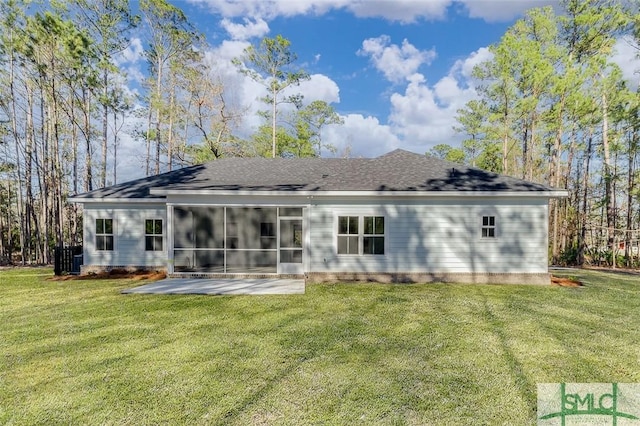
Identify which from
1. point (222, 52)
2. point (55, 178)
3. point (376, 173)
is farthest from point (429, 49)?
point (55, 178)

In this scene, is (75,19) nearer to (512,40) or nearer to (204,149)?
(204,149)

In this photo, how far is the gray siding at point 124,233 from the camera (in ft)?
35.5

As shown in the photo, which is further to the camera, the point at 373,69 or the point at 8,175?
the point at 373,69

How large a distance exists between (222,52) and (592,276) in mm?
21514

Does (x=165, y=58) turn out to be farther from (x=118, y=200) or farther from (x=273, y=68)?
(x=118, y=200)

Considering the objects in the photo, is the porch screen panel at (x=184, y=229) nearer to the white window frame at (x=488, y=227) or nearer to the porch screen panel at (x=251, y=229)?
the porch screen panel at (x=251, y=229)

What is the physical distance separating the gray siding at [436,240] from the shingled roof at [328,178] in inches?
22.4

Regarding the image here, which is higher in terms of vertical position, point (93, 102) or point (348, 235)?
point (93, 102)

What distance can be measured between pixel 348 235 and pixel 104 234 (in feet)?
27.7

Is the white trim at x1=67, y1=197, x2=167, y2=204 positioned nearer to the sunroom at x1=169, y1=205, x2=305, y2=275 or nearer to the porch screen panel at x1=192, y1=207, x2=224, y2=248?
the sunroom at x1=169, y1=205, x2=305, y2=275

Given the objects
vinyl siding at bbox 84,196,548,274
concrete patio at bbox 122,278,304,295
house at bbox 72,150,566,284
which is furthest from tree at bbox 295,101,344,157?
concrete patio at bbox 122,278,304,295

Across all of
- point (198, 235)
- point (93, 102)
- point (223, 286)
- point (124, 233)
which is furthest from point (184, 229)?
point (93, 102)

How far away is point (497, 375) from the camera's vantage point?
3752 mm

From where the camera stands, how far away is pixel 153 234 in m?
10.9
